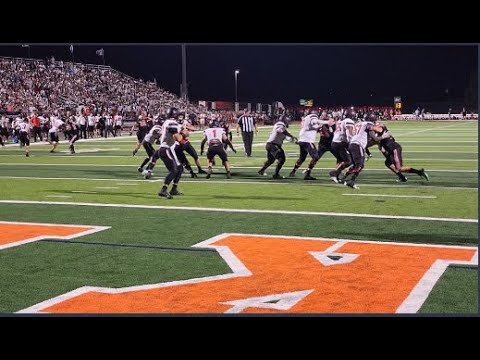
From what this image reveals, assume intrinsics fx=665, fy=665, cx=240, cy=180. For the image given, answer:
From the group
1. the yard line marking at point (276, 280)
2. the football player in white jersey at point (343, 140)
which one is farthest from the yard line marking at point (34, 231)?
the football player in white jersey at point (343, 140)

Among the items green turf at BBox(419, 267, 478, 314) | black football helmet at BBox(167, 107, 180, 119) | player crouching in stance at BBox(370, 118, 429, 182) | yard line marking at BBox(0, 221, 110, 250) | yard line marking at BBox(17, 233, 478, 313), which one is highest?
black football helmet at BBox(167, 107, 180, 119)

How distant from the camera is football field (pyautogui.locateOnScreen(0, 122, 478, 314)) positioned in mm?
4938

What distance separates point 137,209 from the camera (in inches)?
358

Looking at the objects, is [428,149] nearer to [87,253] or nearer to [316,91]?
[87,253]

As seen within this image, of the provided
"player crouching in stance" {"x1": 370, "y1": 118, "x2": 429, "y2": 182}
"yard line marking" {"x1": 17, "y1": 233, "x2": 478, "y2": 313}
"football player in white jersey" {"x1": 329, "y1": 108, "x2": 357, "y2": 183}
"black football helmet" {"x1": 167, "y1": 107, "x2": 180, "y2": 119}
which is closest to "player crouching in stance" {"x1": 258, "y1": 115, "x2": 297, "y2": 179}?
"football player in white jersey" {"x1": 329, "y1": 108, "x2": 357, "y2": 183}

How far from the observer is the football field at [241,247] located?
16.2ft

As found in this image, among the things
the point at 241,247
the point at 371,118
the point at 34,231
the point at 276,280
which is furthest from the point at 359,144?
the point at 276,280

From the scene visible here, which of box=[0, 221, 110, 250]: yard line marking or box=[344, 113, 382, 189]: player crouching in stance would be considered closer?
box=[0, 221, 110, 250]: yard line marking

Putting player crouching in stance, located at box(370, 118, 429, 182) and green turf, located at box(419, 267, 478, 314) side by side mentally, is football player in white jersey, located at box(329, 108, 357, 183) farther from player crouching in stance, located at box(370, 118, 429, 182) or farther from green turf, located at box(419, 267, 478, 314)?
green turf, located at box(419, 267, 478, 314)

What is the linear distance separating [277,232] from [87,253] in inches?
84.8

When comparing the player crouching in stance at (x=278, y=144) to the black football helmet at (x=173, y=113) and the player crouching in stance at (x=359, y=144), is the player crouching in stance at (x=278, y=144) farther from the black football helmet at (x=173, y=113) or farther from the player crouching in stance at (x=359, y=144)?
the black football helmet at (x=173, y=113)

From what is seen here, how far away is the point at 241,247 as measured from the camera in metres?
6.62
